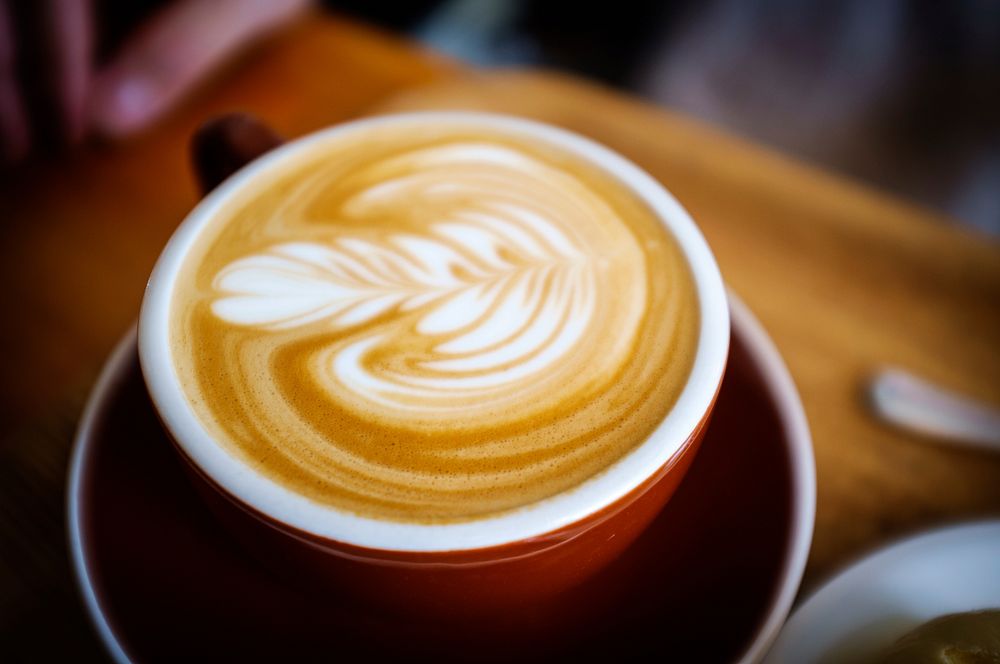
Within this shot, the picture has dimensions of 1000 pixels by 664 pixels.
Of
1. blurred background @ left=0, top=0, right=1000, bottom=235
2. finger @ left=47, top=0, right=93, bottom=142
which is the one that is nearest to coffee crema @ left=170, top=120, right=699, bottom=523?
finger @ left=47, top=0, right=93, bottom=142

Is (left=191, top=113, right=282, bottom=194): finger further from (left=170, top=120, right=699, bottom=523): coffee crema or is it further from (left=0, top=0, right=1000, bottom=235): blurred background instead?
(left=0, top=0, right=1000, bottom=235): blurred background

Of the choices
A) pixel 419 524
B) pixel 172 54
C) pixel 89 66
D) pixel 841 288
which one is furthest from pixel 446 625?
pixel 89 66

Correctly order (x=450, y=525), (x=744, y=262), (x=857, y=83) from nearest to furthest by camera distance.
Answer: (x=450, y=525)
(x=744, y=262)
(x=857, y=83)

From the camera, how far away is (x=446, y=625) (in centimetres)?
49

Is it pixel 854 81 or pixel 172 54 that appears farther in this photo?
pixel 854 81

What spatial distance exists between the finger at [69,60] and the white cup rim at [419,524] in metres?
0.54

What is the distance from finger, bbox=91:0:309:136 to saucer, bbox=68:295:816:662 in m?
0.49

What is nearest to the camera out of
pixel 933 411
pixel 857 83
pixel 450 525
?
pixel 450 525

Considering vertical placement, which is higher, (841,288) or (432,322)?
(841,288)

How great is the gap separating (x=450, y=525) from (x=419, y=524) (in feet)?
0.05

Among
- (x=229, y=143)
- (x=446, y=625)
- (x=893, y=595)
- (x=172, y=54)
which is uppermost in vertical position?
(x=172, y=54)

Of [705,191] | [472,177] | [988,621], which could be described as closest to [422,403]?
[472,177]

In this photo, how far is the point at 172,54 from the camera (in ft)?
3.28

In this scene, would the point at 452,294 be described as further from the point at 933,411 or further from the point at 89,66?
the point at 89,66
